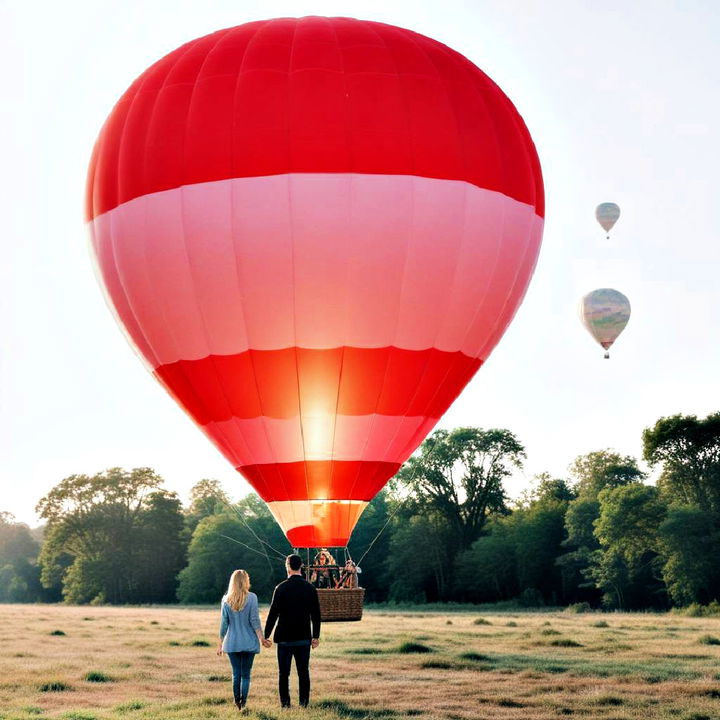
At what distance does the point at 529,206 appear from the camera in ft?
65.7

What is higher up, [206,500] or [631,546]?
[206,500]

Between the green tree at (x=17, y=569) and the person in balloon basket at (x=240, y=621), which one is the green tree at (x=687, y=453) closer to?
the person in balloon basket at (x=240, y=621)

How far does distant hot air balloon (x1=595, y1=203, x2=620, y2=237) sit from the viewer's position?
5219 centimetres

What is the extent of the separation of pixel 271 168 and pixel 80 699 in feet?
29.2

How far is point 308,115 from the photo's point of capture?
17.8 metres

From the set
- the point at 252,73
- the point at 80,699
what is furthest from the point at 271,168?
the point at 80,699

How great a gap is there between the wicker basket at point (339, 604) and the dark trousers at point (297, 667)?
3075 mm

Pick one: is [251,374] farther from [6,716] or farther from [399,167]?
[6,716]

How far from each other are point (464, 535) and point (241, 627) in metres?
63.4

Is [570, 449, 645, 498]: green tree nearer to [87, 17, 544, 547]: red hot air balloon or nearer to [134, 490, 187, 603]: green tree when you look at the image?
[134, 490, 187, 603]: green tree

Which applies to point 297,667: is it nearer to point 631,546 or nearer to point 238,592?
point 238,592

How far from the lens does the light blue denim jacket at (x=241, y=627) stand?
43.3 ft

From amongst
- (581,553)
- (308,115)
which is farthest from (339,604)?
(581,553)

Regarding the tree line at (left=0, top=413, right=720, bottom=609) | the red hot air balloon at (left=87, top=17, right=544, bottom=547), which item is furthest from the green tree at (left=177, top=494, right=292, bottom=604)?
the red hot air balloon at (left=87, top=17, right=544, bottom=547)
